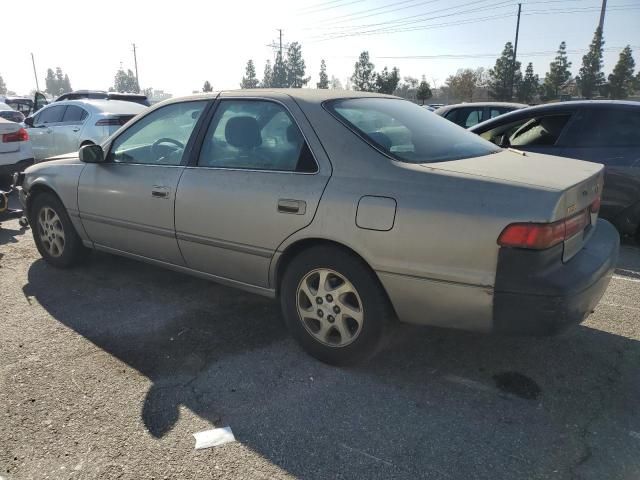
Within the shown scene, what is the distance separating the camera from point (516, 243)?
2.35 metres

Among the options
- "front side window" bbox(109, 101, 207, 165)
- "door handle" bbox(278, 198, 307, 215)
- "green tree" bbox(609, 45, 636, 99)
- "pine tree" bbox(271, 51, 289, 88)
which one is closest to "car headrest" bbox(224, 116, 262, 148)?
"front side window" bbox(109, 101, 207, 165)

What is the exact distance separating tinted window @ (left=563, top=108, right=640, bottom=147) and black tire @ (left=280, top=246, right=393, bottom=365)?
12.8 feet

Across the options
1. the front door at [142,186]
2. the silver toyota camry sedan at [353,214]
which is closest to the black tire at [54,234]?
the front door at [142,186]

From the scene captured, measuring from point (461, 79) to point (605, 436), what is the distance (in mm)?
74341

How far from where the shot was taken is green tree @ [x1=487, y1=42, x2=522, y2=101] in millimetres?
53969

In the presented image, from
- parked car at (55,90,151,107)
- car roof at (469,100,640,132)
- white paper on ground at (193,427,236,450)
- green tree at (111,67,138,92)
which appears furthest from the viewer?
green tree at (111,67,138,92)

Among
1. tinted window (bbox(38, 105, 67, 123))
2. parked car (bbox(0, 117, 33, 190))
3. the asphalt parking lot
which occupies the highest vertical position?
tinted window (bbox(38, 105, 67, 123))

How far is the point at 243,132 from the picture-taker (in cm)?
339

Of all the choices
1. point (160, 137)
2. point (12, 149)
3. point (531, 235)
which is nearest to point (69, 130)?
point (12, 149)

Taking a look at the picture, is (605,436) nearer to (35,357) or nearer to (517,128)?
(35,357)

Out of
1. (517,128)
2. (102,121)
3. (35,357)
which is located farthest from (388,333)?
(102,121)

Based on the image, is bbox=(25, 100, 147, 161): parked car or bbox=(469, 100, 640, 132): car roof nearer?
bbox=(469, 100, 640, 132): car roof

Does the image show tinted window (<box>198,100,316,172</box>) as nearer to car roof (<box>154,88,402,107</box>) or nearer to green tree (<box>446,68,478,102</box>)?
car roof (<box>154,88,402,107</box>)

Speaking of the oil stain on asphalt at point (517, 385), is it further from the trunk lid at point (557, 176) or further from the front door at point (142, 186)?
the front door at point (142, 186)
